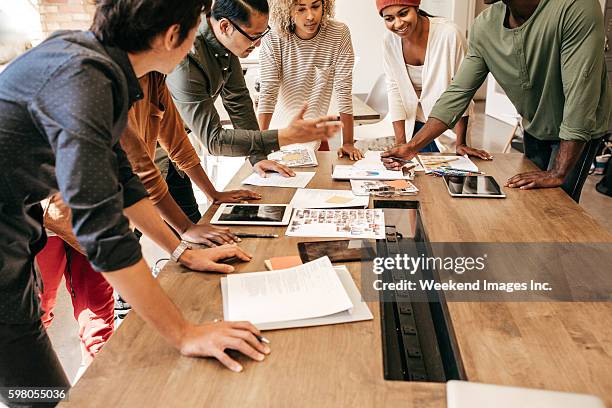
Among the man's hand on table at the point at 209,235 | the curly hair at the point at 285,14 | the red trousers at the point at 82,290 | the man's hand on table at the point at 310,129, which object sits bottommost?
the red trousers at the point at 82,290

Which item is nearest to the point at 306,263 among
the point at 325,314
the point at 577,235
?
the point at 325,314

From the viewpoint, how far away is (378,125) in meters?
3.60

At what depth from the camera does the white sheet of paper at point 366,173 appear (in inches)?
70.5

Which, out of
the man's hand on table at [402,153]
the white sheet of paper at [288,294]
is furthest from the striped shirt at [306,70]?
the white sheet of paper at [288,294]

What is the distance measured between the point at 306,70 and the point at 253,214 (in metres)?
1.03

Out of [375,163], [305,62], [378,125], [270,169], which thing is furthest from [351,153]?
[378,125]

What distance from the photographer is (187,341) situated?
0.87m

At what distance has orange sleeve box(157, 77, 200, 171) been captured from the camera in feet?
4.90

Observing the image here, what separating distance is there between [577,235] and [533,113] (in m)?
0.71

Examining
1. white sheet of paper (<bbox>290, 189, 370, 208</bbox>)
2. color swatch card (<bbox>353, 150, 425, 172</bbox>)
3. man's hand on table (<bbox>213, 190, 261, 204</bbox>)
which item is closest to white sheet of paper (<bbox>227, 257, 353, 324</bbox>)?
white sheet of paper (<bbox>290, 189, 370, 208</bbox>)

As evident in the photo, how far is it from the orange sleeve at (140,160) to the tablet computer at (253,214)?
0.18 meters

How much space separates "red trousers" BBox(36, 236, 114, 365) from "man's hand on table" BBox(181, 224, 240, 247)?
0.48 m

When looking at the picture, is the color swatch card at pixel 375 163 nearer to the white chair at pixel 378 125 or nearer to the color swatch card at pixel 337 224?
the color swatch card at pixel 337 224

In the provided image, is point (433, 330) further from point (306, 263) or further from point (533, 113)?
point (533, 113)
